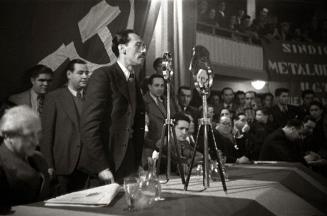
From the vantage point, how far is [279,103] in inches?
247

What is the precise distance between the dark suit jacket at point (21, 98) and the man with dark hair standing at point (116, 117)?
90 cm

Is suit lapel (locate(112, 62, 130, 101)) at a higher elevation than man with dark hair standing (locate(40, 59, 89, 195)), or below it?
higher

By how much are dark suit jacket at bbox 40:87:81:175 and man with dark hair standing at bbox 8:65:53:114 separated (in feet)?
0.37

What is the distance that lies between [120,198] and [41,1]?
7.22 ft

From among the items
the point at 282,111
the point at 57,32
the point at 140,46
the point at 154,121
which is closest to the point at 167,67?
the point at 140,46

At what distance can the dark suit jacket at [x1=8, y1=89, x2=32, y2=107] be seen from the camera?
279 centimetres

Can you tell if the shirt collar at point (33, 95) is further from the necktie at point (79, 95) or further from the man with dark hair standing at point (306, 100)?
the man with dark hair standing at point (306, 100)

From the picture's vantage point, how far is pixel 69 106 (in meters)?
2.91

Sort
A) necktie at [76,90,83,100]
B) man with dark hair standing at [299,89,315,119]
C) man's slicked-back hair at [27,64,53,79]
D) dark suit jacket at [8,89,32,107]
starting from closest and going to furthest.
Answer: dark suit jacket at [8,89,32,107] → man's slicked-back hair at [27,64,53,79] → necktie at [76,90,83,100] → man with dark hair standing at [299,89,315,119]

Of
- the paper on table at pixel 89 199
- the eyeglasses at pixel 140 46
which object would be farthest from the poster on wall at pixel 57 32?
the paper on table at pixel 89 199

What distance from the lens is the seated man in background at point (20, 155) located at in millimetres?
1633

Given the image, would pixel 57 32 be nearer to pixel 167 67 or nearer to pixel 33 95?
pixel 33 95

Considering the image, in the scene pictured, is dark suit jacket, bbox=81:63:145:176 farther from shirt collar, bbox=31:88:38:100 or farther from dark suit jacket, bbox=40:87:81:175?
shirt collar, bbox=31:88:38:100

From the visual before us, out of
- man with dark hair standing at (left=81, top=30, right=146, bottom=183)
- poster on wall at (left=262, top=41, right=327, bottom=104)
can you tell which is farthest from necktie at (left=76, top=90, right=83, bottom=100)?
poster on wall at (left=262, top=41, right=327, bottom=104)
